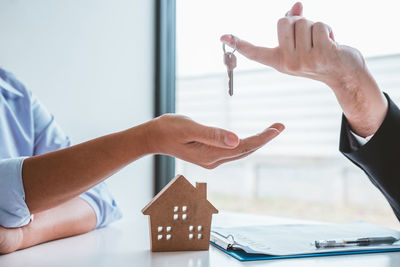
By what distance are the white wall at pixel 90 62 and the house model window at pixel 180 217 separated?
0.59 meters

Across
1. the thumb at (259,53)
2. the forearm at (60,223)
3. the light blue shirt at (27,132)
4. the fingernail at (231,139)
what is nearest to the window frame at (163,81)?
the light blue shirt at (27,132)

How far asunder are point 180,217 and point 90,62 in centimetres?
77

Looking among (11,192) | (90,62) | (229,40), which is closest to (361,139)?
(229,40)

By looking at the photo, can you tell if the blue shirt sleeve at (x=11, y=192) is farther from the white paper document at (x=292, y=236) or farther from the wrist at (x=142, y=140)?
the white paper document at (x=292, y=236)

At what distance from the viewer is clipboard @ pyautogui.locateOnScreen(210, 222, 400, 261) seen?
734mm

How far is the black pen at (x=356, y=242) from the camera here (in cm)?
79

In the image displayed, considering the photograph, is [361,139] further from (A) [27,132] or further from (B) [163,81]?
(B) [163,81]

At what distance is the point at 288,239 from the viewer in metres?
0.84

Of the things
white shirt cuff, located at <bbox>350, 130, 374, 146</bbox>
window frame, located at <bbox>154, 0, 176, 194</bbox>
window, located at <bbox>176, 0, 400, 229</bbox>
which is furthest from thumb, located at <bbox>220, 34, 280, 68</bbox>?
window, located at <bbox>176, 0, 400, 229</bbox>

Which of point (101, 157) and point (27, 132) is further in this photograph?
point (27, 132)

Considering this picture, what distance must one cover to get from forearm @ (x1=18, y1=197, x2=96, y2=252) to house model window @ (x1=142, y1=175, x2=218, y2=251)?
0.23 metres

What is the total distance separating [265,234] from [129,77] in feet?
2.89

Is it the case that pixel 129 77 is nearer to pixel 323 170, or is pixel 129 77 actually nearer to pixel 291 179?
pixel 323 170

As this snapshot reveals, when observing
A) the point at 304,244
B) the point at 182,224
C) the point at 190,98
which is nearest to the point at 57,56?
the point at 182,224
